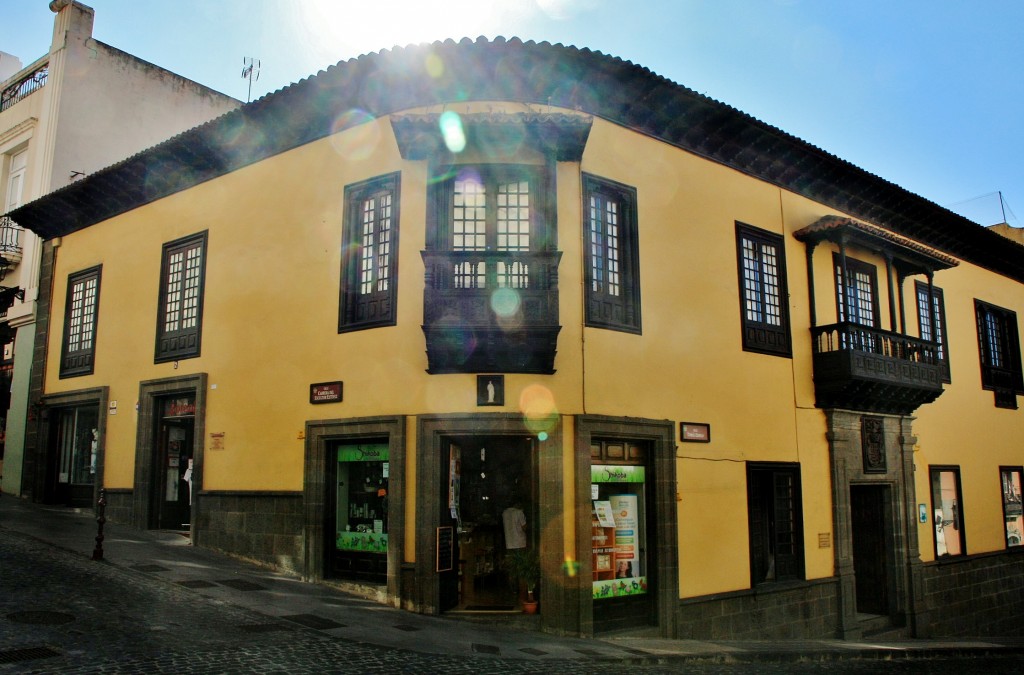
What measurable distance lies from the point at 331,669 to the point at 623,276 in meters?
7.29

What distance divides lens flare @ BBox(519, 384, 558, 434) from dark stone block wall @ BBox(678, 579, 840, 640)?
143 inches

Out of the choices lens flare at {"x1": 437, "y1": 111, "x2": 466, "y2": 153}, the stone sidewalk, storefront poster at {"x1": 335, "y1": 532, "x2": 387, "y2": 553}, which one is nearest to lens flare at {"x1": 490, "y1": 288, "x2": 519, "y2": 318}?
lens flare at {"x1": 437, "y1": 111, "x2": 466, "y2": 153}

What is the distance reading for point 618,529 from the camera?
12273mm

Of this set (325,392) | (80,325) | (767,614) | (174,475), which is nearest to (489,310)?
(325,392)

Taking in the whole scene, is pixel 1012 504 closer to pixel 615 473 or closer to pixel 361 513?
pixel 615 473

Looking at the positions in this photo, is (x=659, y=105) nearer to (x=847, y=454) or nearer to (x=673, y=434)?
(x=673, y=434)

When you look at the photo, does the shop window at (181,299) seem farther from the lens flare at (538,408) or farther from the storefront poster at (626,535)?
the storefront poster at (626,535)

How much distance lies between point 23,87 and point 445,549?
18.6 m

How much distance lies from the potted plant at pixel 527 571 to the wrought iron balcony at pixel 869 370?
7.40 metres

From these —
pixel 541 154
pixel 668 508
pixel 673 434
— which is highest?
pixel 541 154

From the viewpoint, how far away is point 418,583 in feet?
37.2

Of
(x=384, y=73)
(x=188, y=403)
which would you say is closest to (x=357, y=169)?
(x=384, y=73)

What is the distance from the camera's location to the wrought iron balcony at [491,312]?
11391mm

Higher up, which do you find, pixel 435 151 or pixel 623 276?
pixel 435 151
